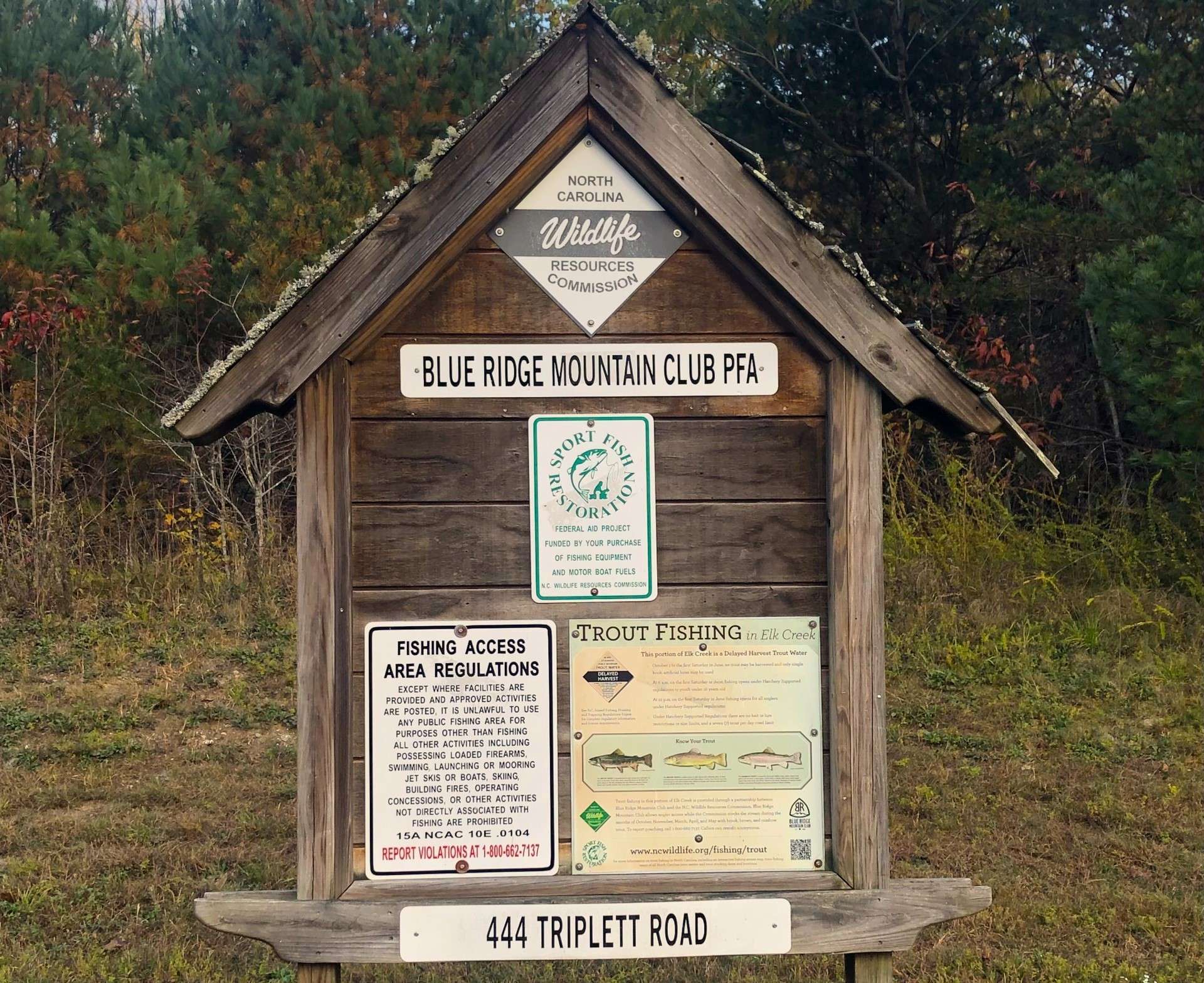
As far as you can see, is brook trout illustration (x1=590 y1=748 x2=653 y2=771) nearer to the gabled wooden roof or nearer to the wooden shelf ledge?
the wooden shelf ledge

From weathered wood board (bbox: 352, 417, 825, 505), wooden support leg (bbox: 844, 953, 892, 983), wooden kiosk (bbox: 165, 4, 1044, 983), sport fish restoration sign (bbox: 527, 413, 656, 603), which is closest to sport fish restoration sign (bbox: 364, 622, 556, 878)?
wooden kiosk (bbox: 165, 4, 1044, 983)

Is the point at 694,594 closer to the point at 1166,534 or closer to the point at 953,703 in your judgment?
the point at 953,703

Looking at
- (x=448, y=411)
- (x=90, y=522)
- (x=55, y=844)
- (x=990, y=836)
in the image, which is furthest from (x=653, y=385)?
(x=90, y=522)

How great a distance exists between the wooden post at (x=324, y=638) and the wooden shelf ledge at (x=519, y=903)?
0.06 meters

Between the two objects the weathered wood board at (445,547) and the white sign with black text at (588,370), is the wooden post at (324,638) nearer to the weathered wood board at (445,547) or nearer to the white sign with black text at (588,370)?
the weathered wood board at (445,547)

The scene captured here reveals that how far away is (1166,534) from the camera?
8.60 meters

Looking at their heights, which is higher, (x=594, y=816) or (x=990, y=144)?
(x=990, y=144)

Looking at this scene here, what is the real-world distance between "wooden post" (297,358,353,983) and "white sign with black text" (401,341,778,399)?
198 mm

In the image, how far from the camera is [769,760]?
2.90 m

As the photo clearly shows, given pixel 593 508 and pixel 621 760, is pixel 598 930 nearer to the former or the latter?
pixel 621 760

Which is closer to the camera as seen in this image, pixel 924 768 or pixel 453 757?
pixel 453 757

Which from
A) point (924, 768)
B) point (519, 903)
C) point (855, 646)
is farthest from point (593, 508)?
point (924, 768)

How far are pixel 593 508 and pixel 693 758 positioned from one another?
0.62 metres

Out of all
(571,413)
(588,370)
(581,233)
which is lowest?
(571,413)
